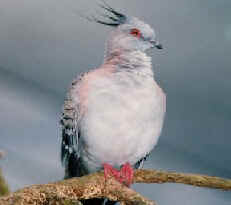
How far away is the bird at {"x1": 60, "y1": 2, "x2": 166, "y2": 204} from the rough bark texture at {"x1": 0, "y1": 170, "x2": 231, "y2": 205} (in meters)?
0.28

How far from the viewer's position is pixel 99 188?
1055 millimetres

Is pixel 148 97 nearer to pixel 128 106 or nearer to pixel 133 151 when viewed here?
pixel 128 106

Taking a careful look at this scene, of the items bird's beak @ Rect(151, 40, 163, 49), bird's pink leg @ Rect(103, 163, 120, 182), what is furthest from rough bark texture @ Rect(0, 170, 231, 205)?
bird's beak @ Rect(151, 40, 163, 49)

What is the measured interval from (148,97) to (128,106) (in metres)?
0.10

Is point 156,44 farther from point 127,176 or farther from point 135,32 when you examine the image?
point 127,176

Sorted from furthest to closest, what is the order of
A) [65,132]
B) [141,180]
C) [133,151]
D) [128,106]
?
[65,132], [133,151], [128,106], [141,180]

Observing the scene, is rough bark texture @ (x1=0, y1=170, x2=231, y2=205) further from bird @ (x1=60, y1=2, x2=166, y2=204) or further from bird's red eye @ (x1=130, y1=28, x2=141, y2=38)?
bird's red eye @ (x1=130, y1=28, x2=141, y2=38)

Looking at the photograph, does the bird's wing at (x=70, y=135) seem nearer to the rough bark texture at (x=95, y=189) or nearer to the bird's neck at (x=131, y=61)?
the bird's neck at (x=131, y=61)

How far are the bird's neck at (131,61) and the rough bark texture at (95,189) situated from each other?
0.53 metres

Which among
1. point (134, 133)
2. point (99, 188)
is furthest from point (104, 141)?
point (99, 188)

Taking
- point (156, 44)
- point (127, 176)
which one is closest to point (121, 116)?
point (127, 176)

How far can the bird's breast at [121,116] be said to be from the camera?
1.52 meters

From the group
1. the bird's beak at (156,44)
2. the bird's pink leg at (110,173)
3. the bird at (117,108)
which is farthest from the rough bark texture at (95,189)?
the bird's beak at (156,44)

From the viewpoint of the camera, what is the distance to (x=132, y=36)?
68.9 inches
